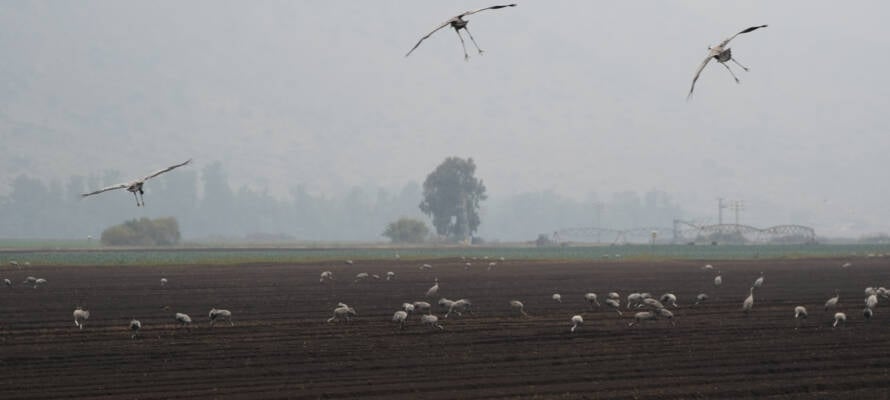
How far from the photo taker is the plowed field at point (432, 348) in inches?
1151

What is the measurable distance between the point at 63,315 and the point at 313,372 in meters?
20.5

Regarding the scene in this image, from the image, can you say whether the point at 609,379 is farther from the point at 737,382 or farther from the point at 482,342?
the point at 482,342

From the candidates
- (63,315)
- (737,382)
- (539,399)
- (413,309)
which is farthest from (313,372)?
(63,315)

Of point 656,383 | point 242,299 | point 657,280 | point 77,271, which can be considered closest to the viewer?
point 656,383

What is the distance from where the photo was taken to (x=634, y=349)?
36.2 m

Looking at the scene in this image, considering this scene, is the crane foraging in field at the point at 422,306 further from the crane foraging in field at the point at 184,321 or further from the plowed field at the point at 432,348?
the crane foraging in field at the point at 184,321

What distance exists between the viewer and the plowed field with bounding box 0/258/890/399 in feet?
95.9

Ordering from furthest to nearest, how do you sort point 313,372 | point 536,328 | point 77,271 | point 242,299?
point 77,271 → point 242,299 → point 536,328 → point 313,372

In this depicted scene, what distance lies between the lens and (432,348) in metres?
36.8

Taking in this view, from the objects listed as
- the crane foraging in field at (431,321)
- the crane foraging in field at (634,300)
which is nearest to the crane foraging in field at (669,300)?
the crane foraging in field at (634,300)

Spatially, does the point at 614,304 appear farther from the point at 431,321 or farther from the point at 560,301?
the point at 431,321

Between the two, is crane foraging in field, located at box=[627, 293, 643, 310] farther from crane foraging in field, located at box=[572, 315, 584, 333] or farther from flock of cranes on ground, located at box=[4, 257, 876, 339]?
crane foraging in field, located at box=[572, 315, 584, 333]

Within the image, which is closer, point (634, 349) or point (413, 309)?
point (634, 349)

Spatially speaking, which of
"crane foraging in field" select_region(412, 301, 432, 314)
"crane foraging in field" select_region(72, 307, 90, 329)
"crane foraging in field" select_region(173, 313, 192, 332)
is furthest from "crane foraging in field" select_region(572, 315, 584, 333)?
"crane foraging in field" select_region(72, 307, 90, 329)
